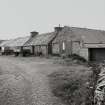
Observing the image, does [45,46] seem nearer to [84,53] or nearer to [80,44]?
[80,44]

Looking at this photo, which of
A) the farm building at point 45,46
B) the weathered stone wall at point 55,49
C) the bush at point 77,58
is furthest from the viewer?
the farm building at point 45,46

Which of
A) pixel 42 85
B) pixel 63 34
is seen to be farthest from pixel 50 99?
pixel 63 34

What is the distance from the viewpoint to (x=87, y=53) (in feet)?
74.5

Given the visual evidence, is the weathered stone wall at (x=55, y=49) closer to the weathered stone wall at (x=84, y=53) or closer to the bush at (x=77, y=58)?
the bush at (x=77, y=58)

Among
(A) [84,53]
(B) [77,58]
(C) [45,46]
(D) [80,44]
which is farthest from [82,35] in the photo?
(C) [45,46]

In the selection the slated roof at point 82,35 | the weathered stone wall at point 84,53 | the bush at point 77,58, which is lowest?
the bush at point 77,58

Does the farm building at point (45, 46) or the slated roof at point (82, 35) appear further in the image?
the farm building at point (45, 46)

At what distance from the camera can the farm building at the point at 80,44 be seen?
22.9 m

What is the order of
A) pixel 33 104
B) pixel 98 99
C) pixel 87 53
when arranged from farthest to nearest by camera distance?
1. pixel 87 53
2. pixel 33 104
3. pixel 98 99

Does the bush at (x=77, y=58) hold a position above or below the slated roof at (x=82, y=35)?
below

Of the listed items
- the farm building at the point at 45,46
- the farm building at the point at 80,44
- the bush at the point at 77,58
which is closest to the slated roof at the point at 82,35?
the farm building at the point at 80,44

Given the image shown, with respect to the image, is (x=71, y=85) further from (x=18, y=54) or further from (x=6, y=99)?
(x=18, y=54)

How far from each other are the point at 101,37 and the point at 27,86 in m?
23.3

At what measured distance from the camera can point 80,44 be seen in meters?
24.5
